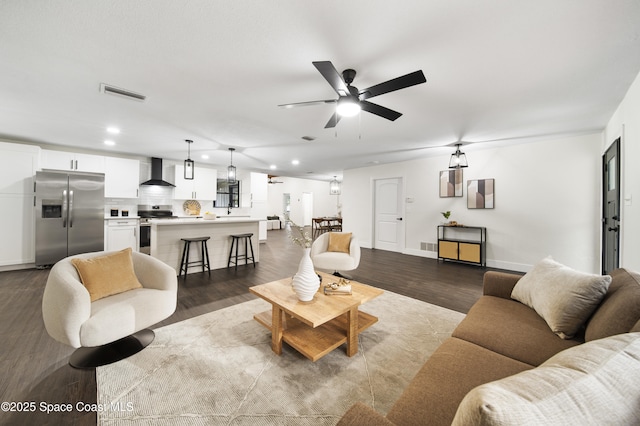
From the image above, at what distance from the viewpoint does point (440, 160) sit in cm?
570

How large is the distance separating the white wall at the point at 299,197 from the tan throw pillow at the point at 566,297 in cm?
1070

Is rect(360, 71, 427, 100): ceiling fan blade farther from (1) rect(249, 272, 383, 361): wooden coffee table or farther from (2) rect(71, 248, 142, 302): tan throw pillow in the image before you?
(2) rect(71, 248, 142, 302): tan throw pillow

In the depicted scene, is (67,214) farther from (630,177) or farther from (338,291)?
(630,177)

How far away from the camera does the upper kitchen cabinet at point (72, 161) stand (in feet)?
15.5

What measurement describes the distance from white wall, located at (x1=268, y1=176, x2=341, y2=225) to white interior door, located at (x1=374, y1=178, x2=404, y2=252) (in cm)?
582

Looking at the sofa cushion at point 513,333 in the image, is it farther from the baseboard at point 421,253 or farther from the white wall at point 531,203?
the baseboard at point 421,253

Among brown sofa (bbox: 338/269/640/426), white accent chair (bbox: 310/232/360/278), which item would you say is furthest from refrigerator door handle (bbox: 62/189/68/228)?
brown sofa (bbox: 338/269/640/426)

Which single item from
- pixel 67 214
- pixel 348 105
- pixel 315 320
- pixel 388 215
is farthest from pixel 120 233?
pixel 388 215

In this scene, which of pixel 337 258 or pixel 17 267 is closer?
pixel 337 258

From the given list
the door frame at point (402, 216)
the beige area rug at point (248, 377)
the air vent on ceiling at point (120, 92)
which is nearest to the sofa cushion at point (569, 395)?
the beige area rug at point (248, 377)

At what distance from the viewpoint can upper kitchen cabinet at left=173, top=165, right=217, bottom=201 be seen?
630cm

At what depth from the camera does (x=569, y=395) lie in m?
0.52

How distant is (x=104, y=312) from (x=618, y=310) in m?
3.01

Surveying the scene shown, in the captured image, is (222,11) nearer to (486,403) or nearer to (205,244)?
(486,403)
